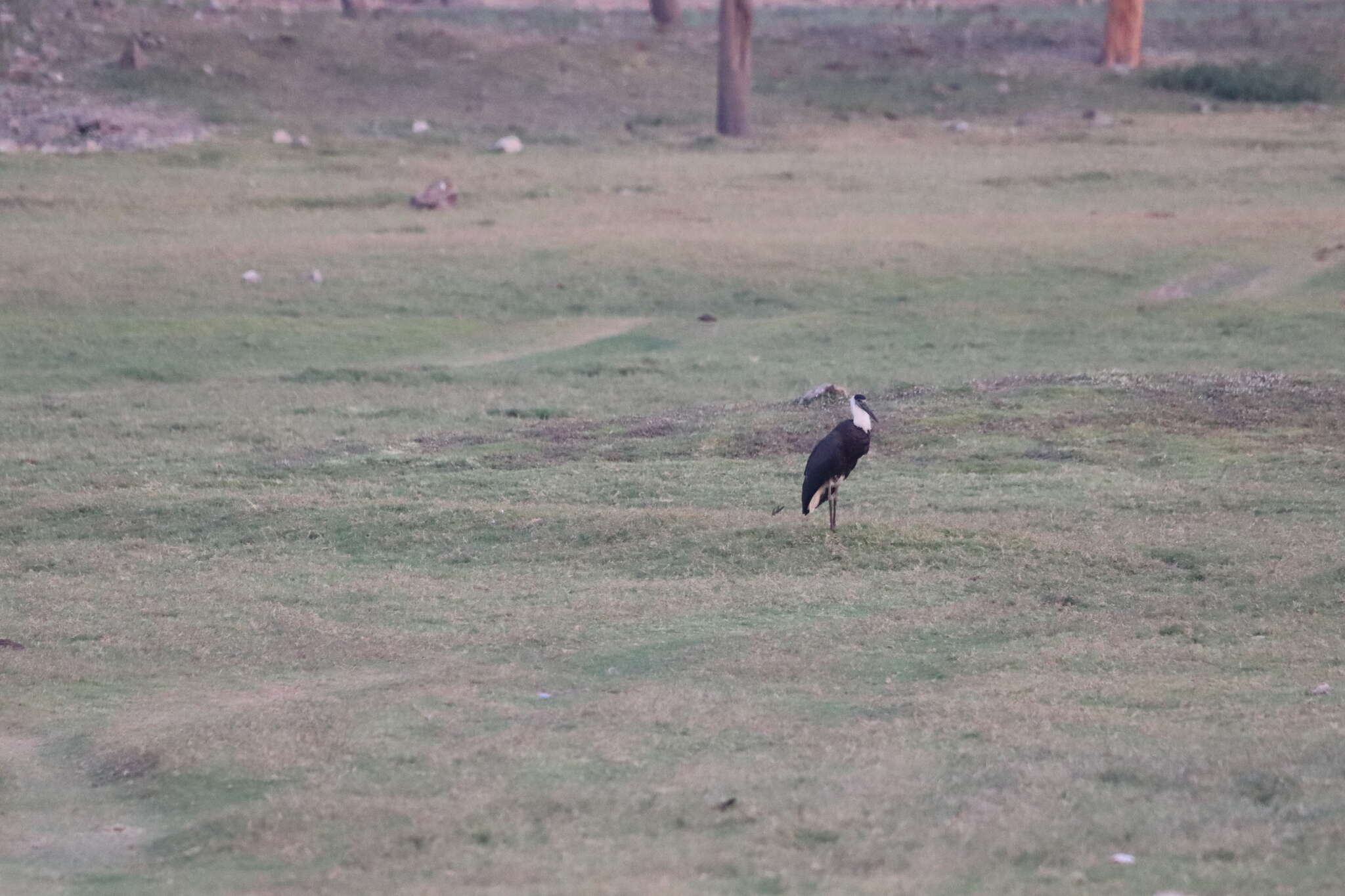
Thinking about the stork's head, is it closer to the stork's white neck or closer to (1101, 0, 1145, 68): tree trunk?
the stork's white neck

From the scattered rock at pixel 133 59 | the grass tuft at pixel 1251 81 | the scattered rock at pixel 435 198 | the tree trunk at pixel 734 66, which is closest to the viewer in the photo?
the scattered rock at pixel 435 198

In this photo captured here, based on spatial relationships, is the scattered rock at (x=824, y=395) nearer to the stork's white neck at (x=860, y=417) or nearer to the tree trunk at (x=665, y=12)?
the stork's white neck at (x=860, y=417)

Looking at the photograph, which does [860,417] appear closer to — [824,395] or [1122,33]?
[824,395]

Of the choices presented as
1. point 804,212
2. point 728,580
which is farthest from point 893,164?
point 728,580

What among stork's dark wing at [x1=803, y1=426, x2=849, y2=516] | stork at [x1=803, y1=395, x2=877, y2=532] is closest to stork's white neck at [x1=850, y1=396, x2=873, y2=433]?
stork at [x1=803, y1=395, x2=877, y2=532]

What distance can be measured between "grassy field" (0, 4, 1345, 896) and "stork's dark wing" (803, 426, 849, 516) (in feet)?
1.13

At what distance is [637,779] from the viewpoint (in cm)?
508

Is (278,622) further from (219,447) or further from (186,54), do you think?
(186,54)

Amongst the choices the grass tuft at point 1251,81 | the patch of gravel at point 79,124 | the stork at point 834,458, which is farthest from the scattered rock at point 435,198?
the grass tuft at point 1251,81

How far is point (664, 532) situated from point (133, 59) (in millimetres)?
19600

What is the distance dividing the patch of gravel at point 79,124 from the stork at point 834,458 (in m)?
16.1

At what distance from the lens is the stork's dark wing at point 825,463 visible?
7801 millimetres

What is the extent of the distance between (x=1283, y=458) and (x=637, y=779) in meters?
5.94

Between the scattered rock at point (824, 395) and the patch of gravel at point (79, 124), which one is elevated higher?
the patch of gravel at point (79, 124)
